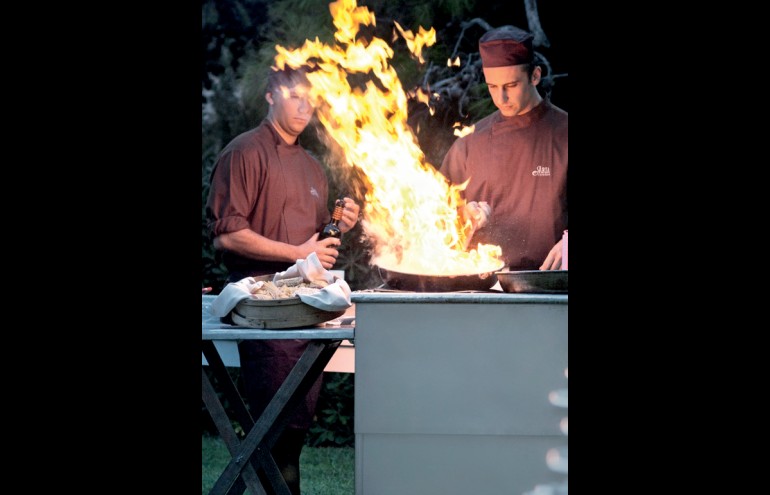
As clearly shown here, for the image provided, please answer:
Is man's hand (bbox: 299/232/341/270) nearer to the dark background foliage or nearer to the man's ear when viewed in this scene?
the dark background foliage

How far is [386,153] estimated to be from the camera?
541cm

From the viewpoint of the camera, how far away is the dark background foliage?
6414mm

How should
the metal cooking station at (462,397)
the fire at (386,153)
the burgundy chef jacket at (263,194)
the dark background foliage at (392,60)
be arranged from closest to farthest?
1. the metal cooking station at (462,397)
2. the fire at (386,153)
3. the burgundy chef jacket at (263,194)
4. the dark background foliage at (392,60)

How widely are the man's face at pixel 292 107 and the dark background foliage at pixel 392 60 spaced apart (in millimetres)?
610

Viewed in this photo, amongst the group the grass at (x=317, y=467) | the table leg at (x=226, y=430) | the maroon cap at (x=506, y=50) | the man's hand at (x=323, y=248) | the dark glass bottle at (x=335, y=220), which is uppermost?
the maroon cap at (x=506, y=50)

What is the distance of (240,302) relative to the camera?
4.11m

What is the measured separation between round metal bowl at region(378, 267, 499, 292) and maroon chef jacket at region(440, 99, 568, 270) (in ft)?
4.62

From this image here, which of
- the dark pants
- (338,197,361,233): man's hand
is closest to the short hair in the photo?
(338,197,361,233): man's hand

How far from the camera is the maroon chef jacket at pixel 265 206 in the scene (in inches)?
215

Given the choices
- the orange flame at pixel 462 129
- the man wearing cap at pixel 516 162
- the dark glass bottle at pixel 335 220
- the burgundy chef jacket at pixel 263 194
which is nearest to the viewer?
the dark glass bottle at pixel 335 220

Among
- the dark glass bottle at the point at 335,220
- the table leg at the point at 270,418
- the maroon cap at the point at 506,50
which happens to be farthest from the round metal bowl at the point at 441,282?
the maroon cap at the point at 506,50

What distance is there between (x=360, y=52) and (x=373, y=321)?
2.58 metres

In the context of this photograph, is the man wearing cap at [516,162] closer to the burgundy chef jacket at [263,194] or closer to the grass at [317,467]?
the burgundy chef jacket at [263,194]

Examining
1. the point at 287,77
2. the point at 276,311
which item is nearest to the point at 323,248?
the point at 287,77
